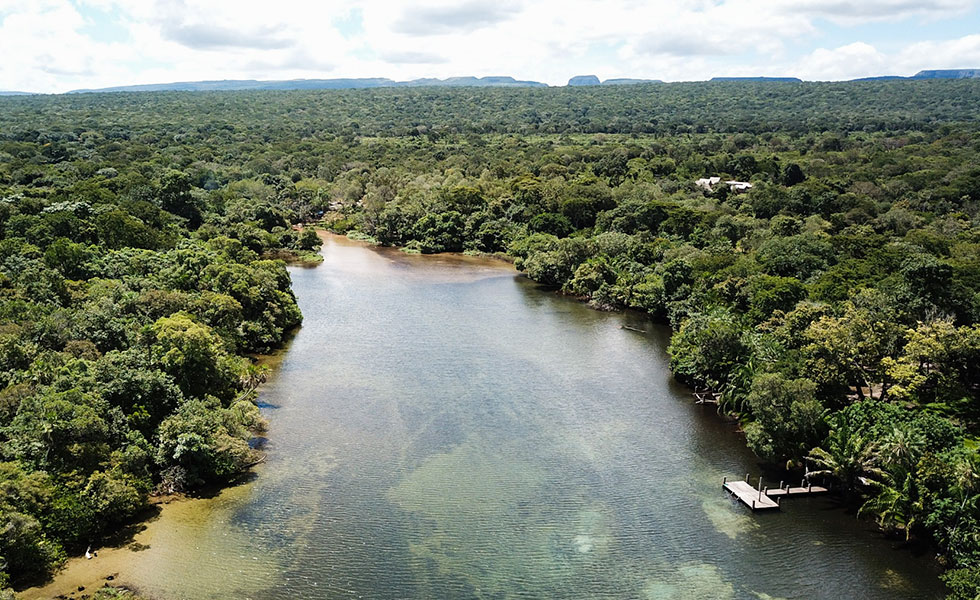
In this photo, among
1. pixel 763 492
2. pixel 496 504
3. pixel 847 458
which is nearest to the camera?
pixel 847 458

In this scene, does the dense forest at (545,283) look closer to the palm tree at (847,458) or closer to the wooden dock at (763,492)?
the palm tree at (847,458)

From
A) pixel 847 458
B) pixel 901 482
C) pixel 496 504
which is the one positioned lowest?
pixel 496 504

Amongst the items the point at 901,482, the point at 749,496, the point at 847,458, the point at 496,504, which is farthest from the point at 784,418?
the point at 496,504

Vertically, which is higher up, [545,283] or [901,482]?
[901,482]

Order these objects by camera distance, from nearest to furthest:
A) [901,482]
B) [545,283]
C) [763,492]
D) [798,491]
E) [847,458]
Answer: [901,482], [847,458], [763,492], [798,491], [545,283]

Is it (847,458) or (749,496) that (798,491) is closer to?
(749,496)

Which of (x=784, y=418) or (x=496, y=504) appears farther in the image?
(x=784, y=418)

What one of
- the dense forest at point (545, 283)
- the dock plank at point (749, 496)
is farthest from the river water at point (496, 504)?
the dense forest at point (545, 283)

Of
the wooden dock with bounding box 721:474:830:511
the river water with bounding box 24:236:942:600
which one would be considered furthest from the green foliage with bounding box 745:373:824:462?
the river water with bounding box 24:236:942:600
